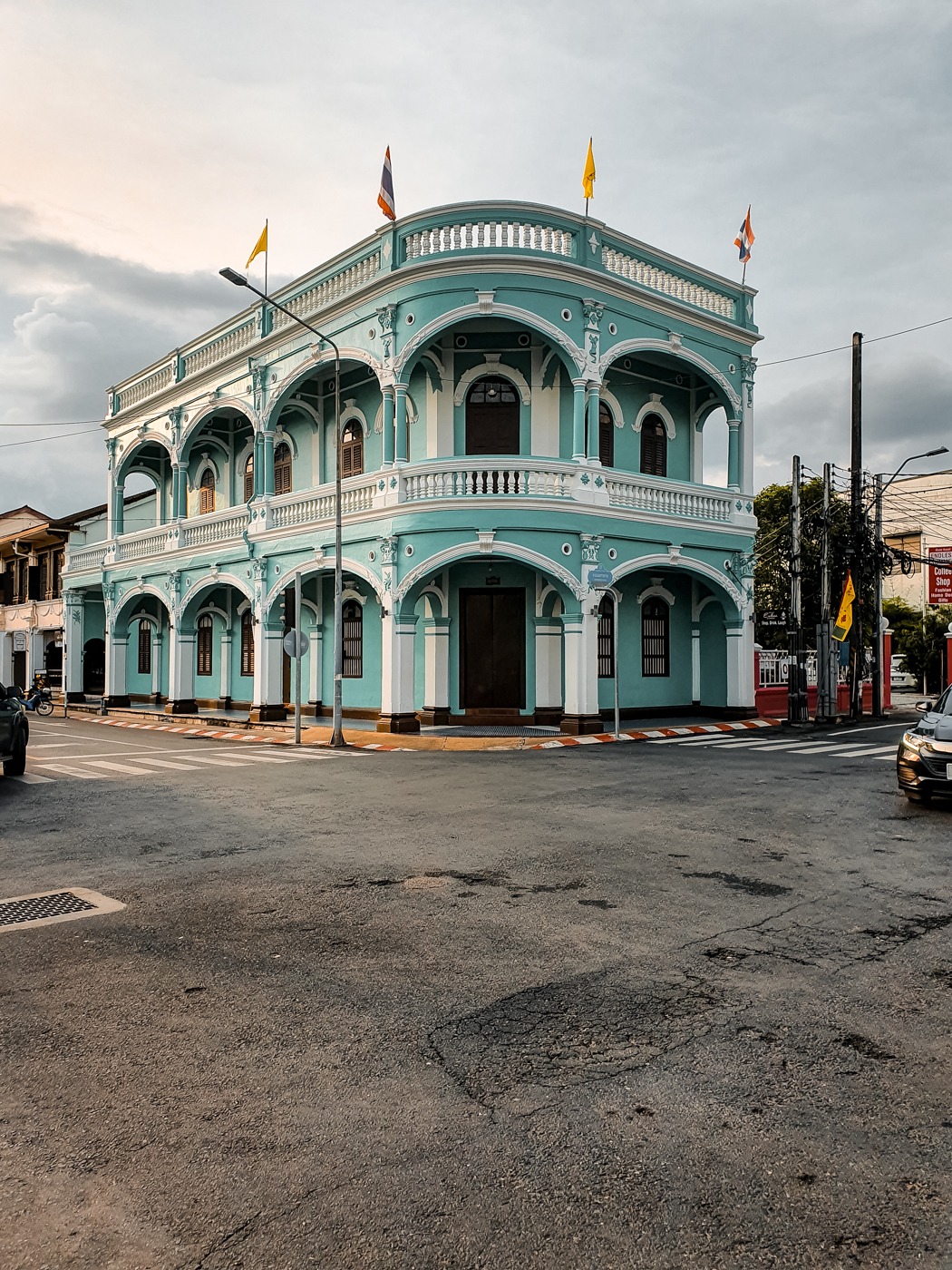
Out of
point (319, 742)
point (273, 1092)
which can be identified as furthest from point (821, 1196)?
point (319, 742)

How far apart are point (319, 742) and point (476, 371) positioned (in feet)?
31.6

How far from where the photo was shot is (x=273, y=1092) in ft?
12.4

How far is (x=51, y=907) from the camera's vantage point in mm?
6699

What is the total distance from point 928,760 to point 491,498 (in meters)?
11.3

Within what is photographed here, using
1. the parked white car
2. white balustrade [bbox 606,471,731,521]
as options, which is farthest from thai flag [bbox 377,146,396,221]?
the parked white car

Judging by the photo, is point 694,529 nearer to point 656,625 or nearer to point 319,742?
point 656,625

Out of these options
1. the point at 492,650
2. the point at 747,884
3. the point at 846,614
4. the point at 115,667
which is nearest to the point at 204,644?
the point at 115,667

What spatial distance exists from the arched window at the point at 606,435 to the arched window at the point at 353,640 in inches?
296

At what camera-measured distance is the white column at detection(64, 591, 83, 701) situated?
116ft

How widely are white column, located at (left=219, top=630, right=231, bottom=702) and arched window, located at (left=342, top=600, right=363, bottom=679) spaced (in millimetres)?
6212

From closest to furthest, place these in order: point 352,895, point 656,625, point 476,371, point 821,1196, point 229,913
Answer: point 821,1196 → point 229,913 → point 352,895 → point 476,371 → point 656,625

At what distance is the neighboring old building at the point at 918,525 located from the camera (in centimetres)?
5406

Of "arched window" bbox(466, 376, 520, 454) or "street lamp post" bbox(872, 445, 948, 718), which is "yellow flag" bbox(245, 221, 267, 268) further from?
"street lamp post" bbox(872, 445, 948, 718)

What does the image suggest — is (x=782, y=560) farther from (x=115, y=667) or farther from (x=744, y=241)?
(x=115, y=667)
